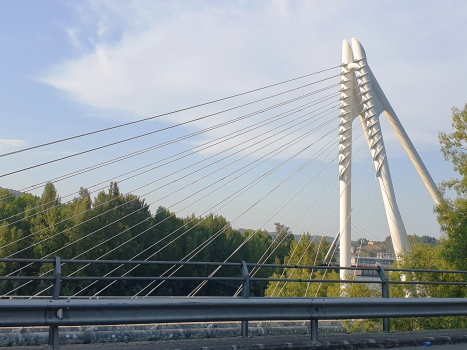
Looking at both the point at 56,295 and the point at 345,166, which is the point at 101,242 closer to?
the point at 345,166

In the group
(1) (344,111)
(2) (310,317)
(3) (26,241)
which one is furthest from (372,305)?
(3) (26,241)

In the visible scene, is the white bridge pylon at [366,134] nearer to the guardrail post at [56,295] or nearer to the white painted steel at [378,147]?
the white painted steel at [378,147]

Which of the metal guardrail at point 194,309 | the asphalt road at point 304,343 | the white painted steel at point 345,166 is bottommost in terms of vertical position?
the asphalt road at point 304,343

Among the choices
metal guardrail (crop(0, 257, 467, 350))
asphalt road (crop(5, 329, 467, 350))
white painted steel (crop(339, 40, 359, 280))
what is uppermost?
white painted steel (crop(339, 40, 359, 280))

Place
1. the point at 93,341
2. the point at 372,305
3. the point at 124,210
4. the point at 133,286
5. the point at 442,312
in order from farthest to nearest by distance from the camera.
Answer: the point at 124,210, the point at 133,286, the point at 442,312, the point at 372,305, the point at 93,341

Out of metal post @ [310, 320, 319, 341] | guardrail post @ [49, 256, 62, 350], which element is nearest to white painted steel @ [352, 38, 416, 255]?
metal post @ [310, 320, 319, 341]

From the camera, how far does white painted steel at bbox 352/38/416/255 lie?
77.6 ft

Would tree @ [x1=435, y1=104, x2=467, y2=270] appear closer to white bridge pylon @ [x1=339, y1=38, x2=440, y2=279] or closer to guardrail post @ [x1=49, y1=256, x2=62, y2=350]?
white bridge pylon @ [x1=339, y1=38, x2=440, y2=279]

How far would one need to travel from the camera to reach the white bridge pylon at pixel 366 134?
2395 cm

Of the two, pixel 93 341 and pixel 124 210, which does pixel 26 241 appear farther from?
pixel 93 341

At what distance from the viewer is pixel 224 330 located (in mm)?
7195

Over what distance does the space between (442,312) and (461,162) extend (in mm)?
21488

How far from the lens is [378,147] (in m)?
24.5

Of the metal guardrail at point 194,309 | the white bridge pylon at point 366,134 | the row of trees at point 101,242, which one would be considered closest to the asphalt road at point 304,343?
the metal guardrail at point 194,309
